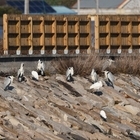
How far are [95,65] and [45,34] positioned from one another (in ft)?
7.69

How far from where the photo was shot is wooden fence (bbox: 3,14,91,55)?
29933 mm

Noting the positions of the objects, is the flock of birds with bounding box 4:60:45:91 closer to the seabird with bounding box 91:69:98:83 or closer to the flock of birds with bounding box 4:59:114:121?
the flock of birds with bounding box 4:59:114:121

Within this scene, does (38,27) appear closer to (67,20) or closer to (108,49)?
(67,20)

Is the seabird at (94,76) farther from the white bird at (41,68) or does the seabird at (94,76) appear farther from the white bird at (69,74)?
the white bird at (41,68)

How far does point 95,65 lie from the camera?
29625 mm

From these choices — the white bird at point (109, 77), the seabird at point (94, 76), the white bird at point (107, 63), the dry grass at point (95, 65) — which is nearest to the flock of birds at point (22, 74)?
the dry grass at point (95, 65)

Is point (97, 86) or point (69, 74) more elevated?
point (69, 74)

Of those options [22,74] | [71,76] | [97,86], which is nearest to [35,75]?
[22,74]

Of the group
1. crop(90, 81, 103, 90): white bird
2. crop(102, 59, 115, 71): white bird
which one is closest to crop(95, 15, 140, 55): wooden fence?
crop(102, 59, 115, 71): white bird

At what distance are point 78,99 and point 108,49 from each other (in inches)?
304

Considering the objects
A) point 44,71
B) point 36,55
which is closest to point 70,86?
point 44,71

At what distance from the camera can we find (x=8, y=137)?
65.0ft

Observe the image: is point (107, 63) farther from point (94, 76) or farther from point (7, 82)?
point (7, 82)

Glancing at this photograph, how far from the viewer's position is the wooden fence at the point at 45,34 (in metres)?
29.9
